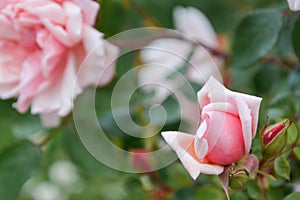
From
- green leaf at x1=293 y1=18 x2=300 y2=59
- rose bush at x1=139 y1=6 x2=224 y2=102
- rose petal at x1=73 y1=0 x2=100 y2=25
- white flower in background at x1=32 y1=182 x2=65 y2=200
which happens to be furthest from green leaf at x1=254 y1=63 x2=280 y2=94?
white flower in background at x1=32 y1=182 x2=65 y2=200

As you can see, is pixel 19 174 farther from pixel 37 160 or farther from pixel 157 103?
pixel 157 103

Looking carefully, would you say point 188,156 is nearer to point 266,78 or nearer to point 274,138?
point 274,138

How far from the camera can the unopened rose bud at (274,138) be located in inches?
20.9

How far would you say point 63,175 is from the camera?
4.41ft

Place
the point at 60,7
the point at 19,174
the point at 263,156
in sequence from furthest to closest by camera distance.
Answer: the point at 19,174, the point at 60,7, the point at 263,156

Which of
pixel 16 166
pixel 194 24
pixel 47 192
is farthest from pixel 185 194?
pixel 47 192

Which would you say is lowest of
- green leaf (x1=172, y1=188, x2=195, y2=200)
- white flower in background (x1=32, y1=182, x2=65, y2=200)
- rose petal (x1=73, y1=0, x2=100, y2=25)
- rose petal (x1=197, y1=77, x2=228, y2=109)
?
white flower in background (x1=32, y1=182, x2=65, y2=200)

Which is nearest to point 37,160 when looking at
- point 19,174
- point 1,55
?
point 19,174

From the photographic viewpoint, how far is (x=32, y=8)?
25.8 inches

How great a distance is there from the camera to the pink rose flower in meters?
0.51

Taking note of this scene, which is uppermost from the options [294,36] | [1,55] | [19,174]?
[294,36]

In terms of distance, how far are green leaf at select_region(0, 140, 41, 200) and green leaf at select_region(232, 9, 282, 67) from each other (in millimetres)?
268

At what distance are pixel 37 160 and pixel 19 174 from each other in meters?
0.03

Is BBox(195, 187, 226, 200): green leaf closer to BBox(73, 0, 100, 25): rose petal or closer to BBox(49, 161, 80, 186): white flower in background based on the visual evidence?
BBox(73, 0, 100, 25): rose petal
